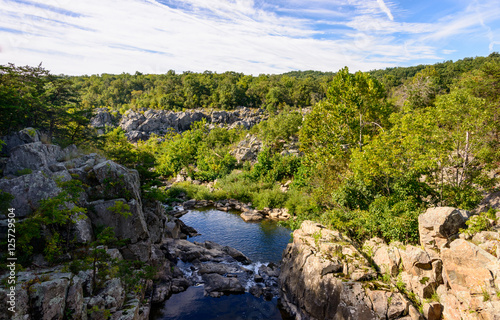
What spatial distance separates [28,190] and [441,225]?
74.5 feet

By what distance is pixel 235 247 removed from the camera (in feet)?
98.2

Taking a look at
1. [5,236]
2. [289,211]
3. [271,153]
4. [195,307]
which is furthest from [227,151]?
[5,236]

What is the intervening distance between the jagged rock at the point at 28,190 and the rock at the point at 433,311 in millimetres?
20869

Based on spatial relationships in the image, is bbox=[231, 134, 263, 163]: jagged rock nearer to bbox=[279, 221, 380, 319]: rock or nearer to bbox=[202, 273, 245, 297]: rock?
bbox=[202, 273, 245, 297]: rock

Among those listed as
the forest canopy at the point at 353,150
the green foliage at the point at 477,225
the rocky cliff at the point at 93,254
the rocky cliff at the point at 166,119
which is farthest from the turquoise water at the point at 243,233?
the rocky cliff at the point at 166,119

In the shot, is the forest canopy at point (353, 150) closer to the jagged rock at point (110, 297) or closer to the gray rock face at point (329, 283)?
the gray rock face at point (329, 283)

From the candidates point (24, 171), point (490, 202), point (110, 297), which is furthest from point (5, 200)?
point (490, 202)

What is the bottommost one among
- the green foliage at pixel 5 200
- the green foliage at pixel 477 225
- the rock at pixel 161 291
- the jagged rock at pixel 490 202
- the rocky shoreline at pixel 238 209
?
the rocky shoreline at pixel 238 209

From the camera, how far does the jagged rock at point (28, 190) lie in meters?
14.5

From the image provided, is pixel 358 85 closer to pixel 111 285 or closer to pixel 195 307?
pixel 195 307

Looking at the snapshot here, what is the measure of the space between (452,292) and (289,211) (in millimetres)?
25312

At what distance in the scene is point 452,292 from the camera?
521 inches

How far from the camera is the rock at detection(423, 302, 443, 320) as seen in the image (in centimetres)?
1335

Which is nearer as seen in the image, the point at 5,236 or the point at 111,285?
the point at 5,236
